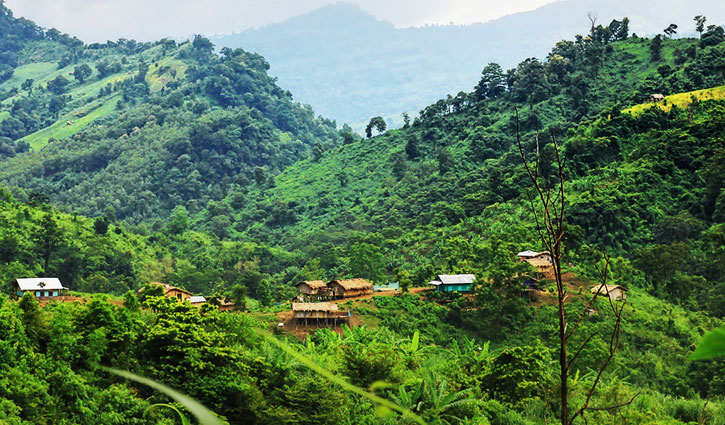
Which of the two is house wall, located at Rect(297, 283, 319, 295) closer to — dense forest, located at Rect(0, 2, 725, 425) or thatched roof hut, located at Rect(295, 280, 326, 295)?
thatched roof hut, located at Rect(295, 280, 326, 295)

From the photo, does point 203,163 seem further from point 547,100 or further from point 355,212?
point 547,100

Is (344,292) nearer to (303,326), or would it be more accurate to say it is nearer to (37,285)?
(303,326)

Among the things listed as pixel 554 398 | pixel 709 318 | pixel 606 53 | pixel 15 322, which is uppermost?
pixel 606 53

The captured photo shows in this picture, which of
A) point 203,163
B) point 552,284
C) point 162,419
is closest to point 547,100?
point 552,284

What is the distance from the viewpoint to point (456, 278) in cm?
3072

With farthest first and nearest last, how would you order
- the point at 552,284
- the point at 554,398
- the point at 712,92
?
the point at 712,92
the point at 552,284
the point at 554,398

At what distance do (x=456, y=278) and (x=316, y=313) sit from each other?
719 cm

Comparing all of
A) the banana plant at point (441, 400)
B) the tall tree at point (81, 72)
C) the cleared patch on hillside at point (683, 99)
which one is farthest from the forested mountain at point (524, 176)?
the tall tree at point (81, 72)

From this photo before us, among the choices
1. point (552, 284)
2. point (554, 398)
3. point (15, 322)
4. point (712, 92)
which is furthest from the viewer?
point (712, 92)

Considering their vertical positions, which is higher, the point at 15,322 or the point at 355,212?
the point at 15,322

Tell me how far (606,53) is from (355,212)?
28.1 meters

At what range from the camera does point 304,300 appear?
104 feet

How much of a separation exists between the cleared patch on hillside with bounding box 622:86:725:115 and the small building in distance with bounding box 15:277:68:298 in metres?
36.7

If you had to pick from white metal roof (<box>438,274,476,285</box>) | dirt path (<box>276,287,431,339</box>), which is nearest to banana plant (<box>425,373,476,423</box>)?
dirt path (<box>276,287,431,339</box>)
